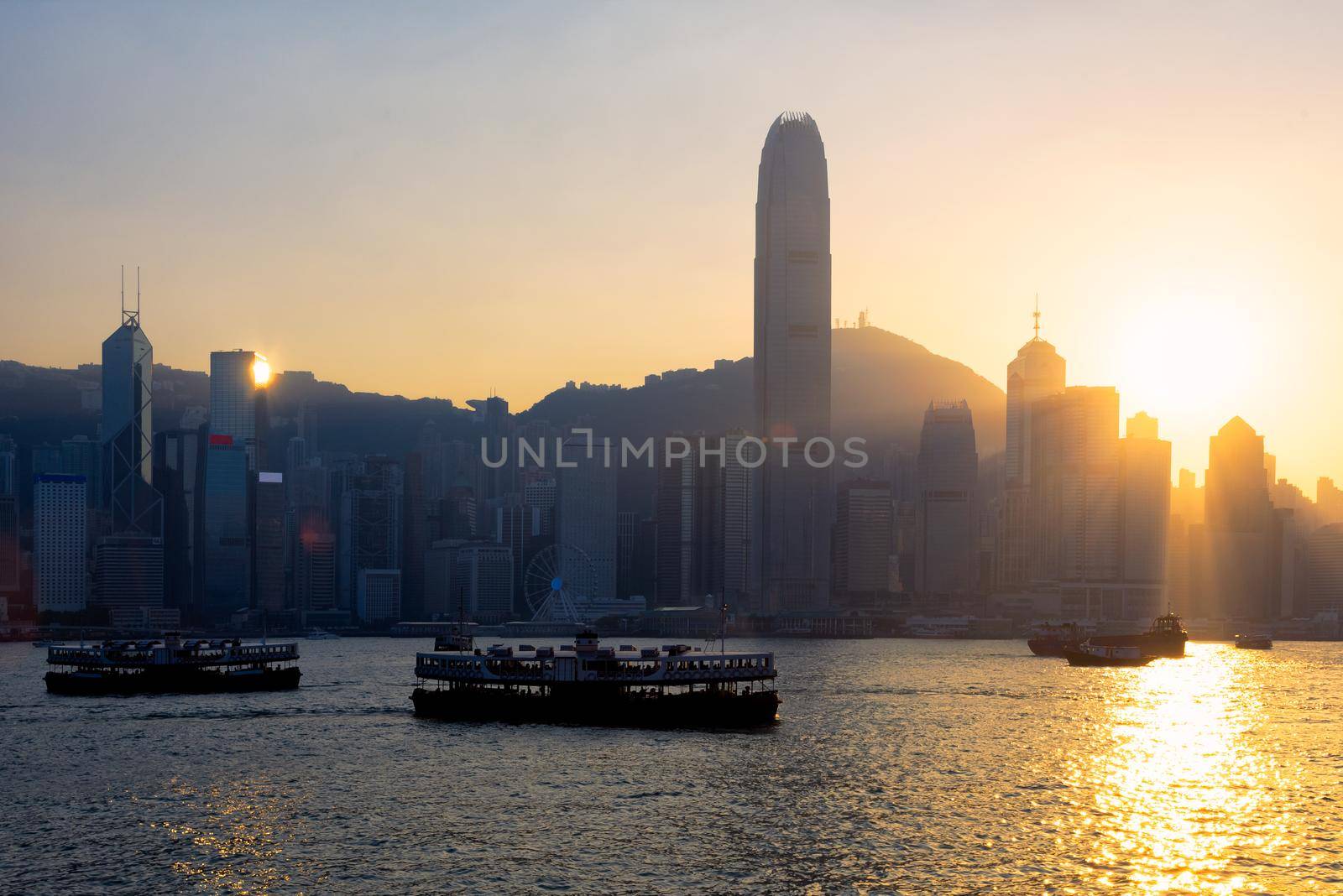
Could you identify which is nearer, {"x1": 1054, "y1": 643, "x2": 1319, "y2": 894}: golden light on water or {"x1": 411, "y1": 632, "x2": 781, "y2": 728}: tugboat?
{"x1": 1054, "y1": 643, "x2": 1319, "y2": 894}: golden light on water

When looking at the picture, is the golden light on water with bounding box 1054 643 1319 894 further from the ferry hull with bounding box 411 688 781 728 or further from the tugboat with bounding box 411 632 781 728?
the tugboat with bounding box 411 632 781 728

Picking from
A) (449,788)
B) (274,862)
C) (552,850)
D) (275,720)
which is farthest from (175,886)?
(275,720)

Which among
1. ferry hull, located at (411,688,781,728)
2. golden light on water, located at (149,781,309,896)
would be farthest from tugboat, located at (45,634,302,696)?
golden light on water, located at (149,781,309,896)

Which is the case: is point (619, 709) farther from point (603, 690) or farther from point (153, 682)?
point (153, 682)

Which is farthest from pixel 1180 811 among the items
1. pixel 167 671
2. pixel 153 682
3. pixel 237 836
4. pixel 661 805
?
pixel 153 682

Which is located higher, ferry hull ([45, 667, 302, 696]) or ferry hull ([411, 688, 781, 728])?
ferry hull ([411, 688, 781, 728])

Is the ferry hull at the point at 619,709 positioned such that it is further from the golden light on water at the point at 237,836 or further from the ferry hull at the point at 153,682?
the ferry hull at the point at 153,682

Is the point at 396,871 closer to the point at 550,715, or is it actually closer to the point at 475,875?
the point at 475,875
